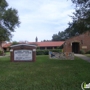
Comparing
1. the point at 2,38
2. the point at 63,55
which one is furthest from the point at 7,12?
the point at 63,55

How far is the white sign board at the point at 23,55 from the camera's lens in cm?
1897

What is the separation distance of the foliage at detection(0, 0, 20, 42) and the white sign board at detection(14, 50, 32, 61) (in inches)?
679

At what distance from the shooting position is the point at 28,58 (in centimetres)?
1891

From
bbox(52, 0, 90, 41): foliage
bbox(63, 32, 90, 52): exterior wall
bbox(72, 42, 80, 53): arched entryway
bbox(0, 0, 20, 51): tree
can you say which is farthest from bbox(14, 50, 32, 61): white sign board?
bbox(72, 42, 80, 53): arched entryway

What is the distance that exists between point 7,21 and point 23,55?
19876 mm

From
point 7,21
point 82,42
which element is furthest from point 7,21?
point 82,42

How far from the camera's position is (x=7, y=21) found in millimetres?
37312

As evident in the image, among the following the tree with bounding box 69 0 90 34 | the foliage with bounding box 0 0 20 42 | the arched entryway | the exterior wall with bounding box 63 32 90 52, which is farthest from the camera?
the arched entryway

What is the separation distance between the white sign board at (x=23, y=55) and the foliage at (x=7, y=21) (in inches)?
679

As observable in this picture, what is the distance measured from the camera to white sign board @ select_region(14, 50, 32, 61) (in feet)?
62.2

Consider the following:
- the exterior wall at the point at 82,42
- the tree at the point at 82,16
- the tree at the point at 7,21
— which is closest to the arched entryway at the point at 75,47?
the exterior wall at the point at 82,42

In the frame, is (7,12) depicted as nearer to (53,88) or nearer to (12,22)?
(12,22)

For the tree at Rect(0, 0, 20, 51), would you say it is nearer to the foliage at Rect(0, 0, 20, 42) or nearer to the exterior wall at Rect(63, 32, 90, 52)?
the foliage at Rect(0, 0, 20, 42)

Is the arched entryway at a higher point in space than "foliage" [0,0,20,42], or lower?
lower
